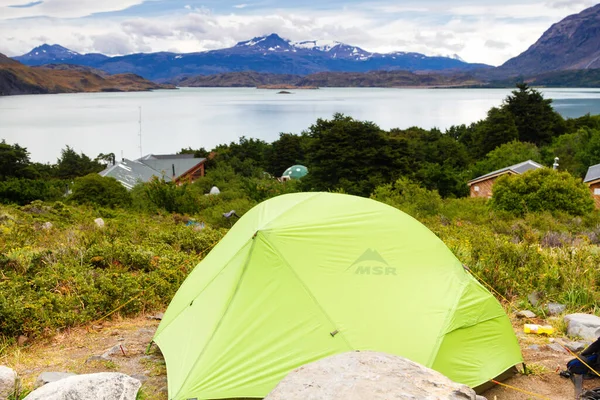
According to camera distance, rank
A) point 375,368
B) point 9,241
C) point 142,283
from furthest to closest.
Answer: point 9,241
point 142,283
point 375,368

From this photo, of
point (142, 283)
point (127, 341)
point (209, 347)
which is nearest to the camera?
point (209, 347)

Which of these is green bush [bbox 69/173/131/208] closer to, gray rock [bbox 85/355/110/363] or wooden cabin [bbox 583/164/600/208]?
gray rock [bbox 85/355/110/363]

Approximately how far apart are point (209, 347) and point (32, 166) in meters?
59.8

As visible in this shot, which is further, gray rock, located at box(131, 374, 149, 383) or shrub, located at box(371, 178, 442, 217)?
shrub, located at box(371, 178, 442, 217)

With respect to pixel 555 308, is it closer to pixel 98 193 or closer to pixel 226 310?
pixel 226 310

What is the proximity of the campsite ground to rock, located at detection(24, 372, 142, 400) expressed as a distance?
0.51 metres

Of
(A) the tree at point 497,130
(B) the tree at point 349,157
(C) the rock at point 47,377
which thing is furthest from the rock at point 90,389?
(A) the tree at point 497,130

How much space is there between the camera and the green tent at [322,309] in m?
4.82

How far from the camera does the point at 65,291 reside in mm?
7148

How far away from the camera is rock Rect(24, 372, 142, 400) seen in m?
3.92

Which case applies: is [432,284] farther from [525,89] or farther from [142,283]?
[525,89]

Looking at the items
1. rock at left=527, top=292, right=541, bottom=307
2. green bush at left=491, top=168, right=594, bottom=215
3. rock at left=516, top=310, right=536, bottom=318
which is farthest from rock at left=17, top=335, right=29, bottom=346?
green bush at left=491, top=168, right=594, bottom=215

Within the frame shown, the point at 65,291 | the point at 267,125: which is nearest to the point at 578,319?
the point at 65,291

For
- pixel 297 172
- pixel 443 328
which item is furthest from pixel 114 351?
pixel 297 172
